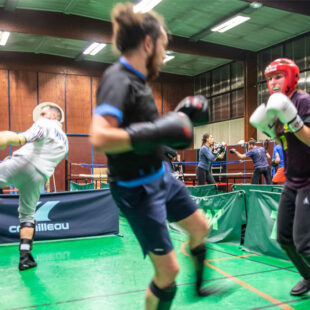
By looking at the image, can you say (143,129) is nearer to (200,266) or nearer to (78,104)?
(200,266)

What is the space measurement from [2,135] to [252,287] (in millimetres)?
2467

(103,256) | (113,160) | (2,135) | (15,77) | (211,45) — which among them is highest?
(211,45)

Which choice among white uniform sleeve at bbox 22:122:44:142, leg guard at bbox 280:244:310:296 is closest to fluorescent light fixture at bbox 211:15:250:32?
white uniform sleeve at bbox 22:122:44:142

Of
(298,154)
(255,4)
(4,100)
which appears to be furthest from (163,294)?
(4,100)

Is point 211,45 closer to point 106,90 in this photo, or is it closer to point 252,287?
point 252,287

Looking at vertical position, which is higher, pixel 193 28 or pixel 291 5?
pixel 193 28

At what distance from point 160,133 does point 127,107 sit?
0.21 m

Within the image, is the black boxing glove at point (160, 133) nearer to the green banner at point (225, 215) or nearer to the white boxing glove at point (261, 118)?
the white boxing glove at point (261, 118)

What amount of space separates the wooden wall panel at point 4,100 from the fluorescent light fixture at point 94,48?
13.7 feet

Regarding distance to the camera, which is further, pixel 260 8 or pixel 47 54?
pixel 47 54

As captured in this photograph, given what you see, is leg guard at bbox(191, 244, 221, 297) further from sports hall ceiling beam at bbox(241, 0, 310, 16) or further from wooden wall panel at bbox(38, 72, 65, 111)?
wooden wall panel at bbox(38, 72, 65, 111)

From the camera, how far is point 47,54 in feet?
58.5

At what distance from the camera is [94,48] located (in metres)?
16.5

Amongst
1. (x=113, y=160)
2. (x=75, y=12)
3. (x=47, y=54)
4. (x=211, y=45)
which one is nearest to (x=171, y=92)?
(x=211, y=45)
